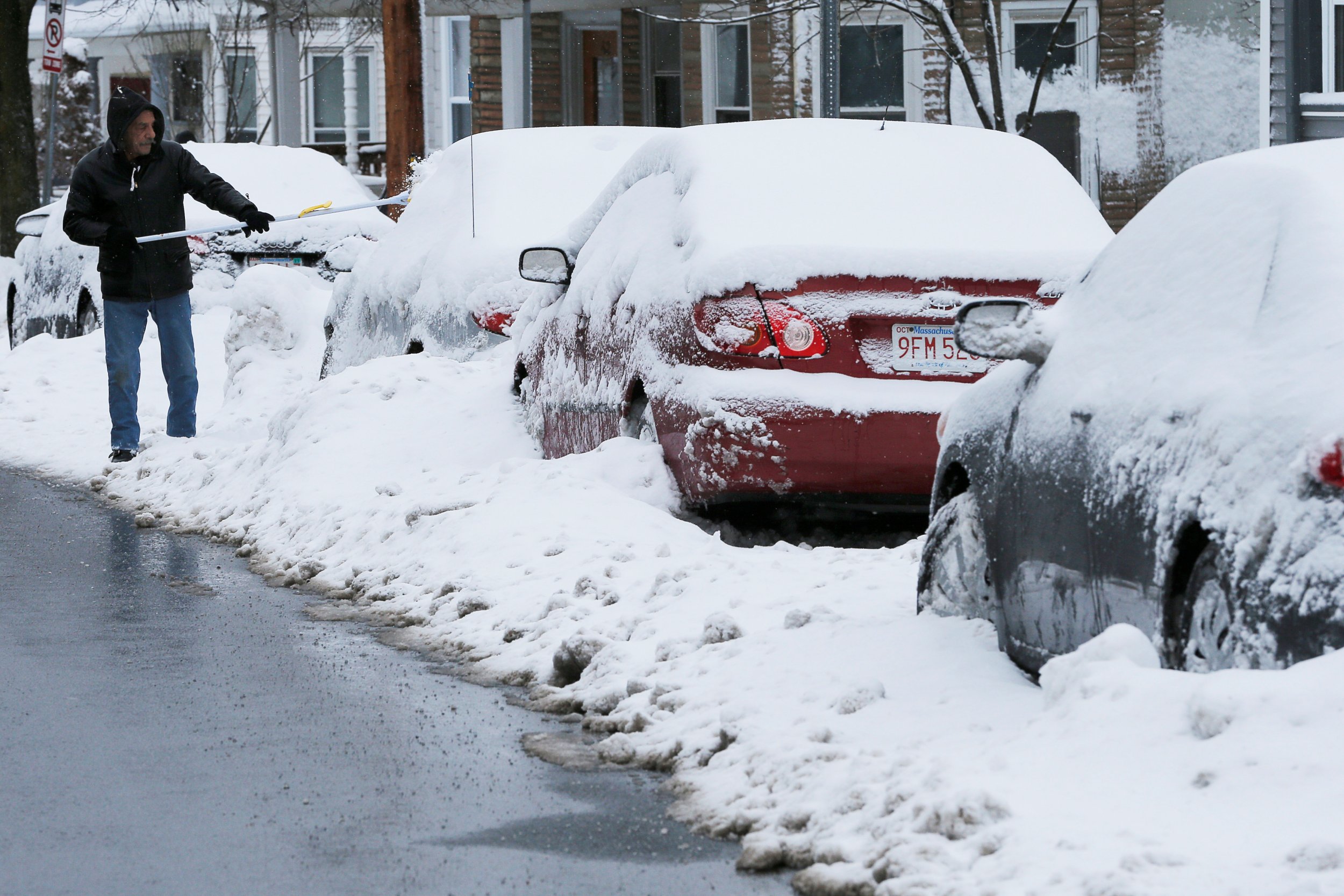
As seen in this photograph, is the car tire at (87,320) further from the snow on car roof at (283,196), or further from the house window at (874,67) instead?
the house window at (874,67)

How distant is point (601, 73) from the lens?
28.8m

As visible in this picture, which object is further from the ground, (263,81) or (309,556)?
(263,81)

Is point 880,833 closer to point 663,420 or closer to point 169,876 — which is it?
point 169,876

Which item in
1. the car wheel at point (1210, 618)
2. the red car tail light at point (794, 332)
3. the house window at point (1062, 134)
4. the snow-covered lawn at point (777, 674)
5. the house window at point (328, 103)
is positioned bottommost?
the snow-covered lawn at point (777, 674)

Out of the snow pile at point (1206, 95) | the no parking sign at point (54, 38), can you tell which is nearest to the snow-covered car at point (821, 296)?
the no parking sign at point (54, 38)

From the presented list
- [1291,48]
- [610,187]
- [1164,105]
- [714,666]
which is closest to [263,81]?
[1164,105]

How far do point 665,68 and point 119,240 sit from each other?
1752 centimetres

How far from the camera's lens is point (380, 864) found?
12.7 ft

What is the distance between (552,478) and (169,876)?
13.2 feet

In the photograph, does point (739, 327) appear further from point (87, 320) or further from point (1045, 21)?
point (1045, 21)

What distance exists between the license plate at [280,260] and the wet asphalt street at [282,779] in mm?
9651

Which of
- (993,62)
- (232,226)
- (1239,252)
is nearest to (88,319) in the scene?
(232,226)

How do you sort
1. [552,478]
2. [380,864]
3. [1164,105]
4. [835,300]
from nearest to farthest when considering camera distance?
1. [380,864]
2. [835,300]
3. [552,478]
4. [1164,105]

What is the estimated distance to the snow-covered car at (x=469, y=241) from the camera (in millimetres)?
10688
